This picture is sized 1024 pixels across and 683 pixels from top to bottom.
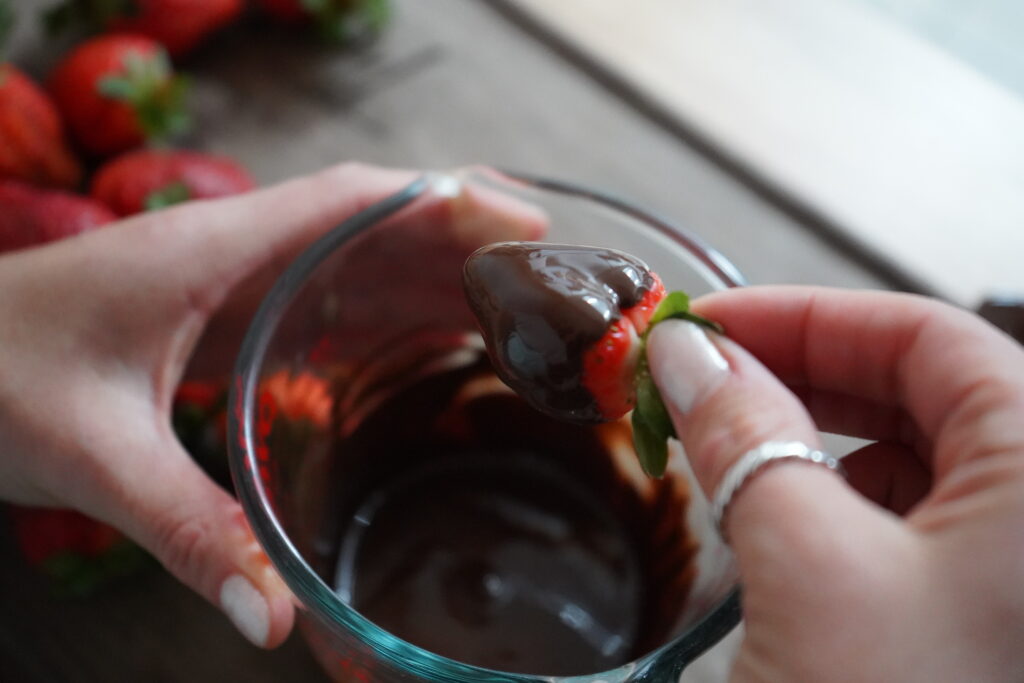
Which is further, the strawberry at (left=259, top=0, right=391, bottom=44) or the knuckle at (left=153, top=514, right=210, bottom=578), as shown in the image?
the strawberry at (left=259, top=0, right=391, bottom=44)

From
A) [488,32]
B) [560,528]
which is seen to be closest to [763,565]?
[560,528]

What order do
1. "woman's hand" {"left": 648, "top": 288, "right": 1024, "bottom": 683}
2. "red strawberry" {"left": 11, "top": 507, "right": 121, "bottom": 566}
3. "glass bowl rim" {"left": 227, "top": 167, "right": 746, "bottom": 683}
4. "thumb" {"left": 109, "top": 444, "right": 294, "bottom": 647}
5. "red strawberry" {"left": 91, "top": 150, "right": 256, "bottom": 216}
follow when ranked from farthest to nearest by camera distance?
"red strawberry" {"left": 91, "top": 150, "right": 256, "bottom": 216}, "red strawberry" {"left": 11, "top": 507, "right": 121, "bottom": 566}, "thumb" {"left": 109, "top": 444, "right": 294, "bottom": 647}, "glass bowl rim" {"left": 227, "top": 167, "right": 746, "bottom": 683}, "woman's hand" {"left": 648, "top": 288, "right": 1024, "bottom": 683}

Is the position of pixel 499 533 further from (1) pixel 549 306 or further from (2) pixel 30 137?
(2) pixel 30 137

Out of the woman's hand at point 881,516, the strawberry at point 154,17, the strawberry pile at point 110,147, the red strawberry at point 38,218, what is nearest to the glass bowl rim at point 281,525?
the woman's hand at point 881,516

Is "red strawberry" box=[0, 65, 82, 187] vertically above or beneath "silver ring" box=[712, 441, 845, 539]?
beneath

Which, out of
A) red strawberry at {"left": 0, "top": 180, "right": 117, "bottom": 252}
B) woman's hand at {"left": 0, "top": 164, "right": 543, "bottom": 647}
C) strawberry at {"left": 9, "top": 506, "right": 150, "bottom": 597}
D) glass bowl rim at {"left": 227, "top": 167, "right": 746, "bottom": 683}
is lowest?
strawberry at {"left": 9, "top": 506, "right": 150, "bottom": 597}

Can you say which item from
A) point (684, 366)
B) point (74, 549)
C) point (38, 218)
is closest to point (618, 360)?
point (684, 366)

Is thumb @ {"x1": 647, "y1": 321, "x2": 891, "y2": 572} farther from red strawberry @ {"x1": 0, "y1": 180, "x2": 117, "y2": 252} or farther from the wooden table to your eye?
red strawberry @ {"x1": 0, "y1": 180, "x2": 117, "y2": 252}

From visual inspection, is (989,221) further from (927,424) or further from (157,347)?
(157,347)

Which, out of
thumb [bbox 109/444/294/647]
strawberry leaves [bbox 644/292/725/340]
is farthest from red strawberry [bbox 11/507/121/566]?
strawberry leaves [bbox 644/292/725/340]

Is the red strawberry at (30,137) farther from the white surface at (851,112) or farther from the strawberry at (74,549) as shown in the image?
the white surface at (851,112)
